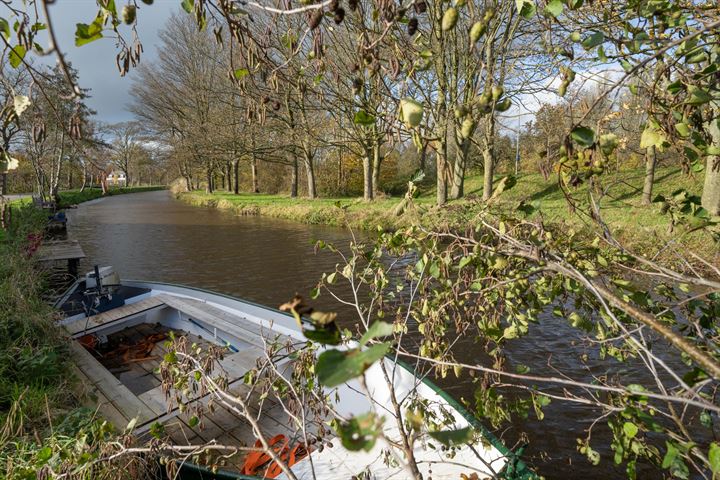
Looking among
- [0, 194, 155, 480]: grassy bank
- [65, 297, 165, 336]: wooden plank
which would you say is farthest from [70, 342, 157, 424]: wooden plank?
[65, 297, 165, 336]: wooden plank

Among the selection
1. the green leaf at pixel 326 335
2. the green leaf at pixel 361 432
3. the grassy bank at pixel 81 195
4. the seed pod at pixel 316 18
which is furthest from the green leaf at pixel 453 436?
the grassy bank at pixel 81 195

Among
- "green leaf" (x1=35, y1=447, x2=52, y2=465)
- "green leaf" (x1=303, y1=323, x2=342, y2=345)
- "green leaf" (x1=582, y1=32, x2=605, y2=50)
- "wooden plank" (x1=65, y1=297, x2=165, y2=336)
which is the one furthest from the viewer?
"wooden plank" (x1=65, y1=297, x2=165, y2=336)

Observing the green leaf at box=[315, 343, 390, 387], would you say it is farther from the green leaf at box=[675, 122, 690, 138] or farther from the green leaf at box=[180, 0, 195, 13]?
the green leaf at box=[675, 122, 690, 138]

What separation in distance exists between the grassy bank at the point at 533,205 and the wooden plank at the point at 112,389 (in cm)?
248

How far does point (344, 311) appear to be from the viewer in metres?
7.83

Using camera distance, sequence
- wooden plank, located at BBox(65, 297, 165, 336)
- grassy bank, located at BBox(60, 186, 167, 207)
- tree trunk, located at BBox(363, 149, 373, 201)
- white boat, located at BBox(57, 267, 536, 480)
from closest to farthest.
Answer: white boat, located at BBox(57, 267, 536, 480)
wooden plank, located at BBox(65, 297, 165, 336)
tree trunk, located at BBox(363, 149, 373, 201)
grassy bank, located at BBox(60, 186, 167, 207)

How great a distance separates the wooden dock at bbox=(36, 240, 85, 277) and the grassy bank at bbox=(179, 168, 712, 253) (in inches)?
280

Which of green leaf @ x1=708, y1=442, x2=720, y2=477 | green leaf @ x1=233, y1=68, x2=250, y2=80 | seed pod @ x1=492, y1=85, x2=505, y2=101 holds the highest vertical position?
green leaf @ x1=233, y1=68, x2=250, y2=80

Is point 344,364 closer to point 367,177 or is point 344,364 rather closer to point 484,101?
point 484,101

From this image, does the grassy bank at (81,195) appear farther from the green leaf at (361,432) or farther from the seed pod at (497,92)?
the green leaf at (361,432)

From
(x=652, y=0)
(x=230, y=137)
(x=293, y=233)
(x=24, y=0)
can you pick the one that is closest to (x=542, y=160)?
(x=652, y=0)

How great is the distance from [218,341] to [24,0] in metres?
4.92

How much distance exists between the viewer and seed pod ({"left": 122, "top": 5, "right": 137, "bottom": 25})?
1.22 m

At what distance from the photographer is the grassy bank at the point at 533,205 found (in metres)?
2.11
